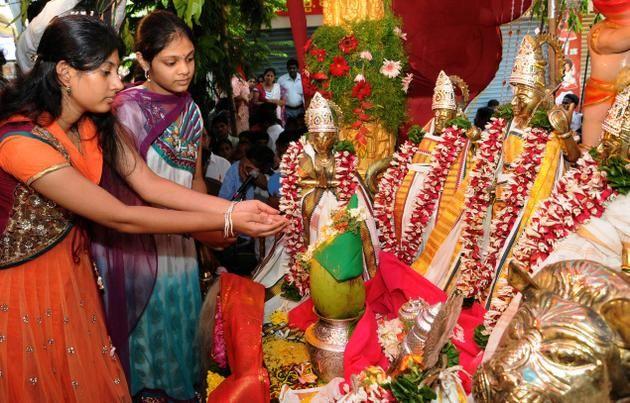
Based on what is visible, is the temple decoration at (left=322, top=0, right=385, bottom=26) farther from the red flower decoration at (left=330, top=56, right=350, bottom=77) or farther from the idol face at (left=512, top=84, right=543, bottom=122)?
the idol face at (left=512, top=84, right=543, bottom=122)

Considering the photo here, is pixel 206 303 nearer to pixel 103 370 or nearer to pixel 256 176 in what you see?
pixel 103 370

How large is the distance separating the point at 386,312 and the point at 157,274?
103 centimetres

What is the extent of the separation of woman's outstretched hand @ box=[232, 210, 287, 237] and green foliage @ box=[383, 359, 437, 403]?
817 mm

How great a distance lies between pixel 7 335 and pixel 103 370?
1.08 ft

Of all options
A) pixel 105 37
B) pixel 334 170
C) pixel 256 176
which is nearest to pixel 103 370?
pixel 105 37

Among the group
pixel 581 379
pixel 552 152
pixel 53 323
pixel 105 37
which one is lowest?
pixel 53 323

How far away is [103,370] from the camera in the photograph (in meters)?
2.06

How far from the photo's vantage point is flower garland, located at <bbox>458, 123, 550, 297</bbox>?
2.76 metres

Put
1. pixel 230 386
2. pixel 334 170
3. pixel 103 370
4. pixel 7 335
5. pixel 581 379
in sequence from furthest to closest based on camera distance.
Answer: pixel 334 170 → pixel 230 386 → pixel 103 370 → pixel 7 335 → pixel 581 379

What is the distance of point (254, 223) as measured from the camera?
2213mm

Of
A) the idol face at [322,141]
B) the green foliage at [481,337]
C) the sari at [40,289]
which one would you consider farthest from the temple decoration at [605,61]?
the sari at [40,289]

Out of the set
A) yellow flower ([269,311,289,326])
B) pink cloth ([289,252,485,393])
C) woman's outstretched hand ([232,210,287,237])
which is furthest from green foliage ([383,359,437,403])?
yellow flower ([269,311,289,326])

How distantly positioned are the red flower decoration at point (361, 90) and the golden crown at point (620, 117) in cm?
199

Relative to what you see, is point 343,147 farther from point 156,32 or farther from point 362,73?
point 156,32
